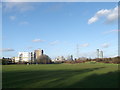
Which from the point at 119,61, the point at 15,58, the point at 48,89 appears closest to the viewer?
the point at 48,89

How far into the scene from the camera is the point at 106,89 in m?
10.0

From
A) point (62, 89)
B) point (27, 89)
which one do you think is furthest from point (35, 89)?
point (62, 89)

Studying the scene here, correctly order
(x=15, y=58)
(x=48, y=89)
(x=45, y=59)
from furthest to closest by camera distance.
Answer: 1. (x=15, y=58)
2. (x=45, y=59)
3. (x=48, y=89)

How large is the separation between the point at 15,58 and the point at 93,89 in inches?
6139

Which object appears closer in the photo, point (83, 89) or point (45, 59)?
point (83, 89)

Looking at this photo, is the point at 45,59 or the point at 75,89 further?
the point at 45,59

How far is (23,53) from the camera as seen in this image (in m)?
164

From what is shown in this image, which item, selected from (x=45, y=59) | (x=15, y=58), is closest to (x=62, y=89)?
(x=45, y=59)

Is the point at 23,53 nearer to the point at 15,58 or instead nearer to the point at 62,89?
the point at 15,58

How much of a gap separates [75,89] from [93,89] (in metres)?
0.97

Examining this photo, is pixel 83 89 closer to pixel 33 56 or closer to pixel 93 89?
pixel 93 89

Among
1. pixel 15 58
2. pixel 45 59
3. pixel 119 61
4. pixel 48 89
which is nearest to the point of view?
pixel 48 89

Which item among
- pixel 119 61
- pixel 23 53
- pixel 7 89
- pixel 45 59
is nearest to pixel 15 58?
pixel 23 53

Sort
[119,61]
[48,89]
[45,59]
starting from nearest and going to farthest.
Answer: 1. [48,89]
2. [119,61]
3. [45,59]
